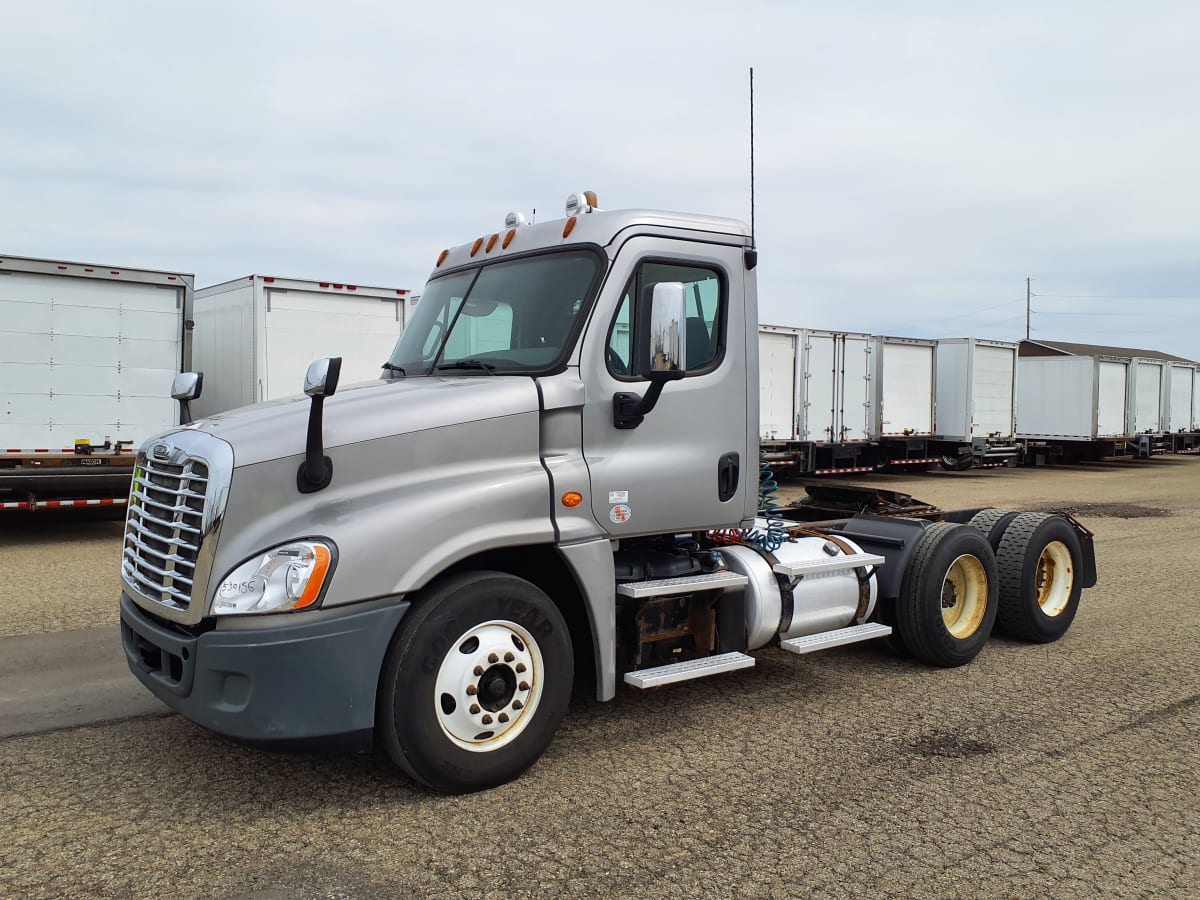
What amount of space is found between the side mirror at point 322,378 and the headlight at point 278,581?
0.59 m

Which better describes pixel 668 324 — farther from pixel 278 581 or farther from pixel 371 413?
pixel 278 581

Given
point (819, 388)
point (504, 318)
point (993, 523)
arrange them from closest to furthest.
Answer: point (504, 318) < point (993, 523) < point (819, 388)

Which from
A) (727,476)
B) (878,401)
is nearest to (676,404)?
A: (727,476)

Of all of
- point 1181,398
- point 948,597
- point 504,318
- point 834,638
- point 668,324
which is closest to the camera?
point 668,324

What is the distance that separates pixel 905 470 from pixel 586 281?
22.0 m

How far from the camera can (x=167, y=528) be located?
406cm

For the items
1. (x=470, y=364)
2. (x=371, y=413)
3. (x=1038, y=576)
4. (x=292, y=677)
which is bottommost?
(x=1038, y=576)

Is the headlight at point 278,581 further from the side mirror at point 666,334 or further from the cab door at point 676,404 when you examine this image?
the side mirror at point 666,334

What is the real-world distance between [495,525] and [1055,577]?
15.9 feet

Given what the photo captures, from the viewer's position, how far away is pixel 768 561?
17.9 feet

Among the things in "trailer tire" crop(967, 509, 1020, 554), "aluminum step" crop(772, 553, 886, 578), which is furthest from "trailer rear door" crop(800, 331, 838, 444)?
"aluminum step" crop(772, 553, 886, 578)

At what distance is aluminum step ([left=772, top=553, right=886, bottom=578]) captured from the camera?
17.7 ft

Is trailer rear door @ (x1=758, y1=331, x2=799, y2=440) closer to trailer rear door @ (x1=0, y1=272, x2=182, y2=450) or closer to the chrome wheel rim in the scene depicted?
trailer rear door @ (x1=0, y1=272, x2=182, y2=450)

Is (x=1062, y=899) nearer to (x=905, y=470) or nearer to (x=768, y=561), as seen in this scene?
(x=768, y=561)
